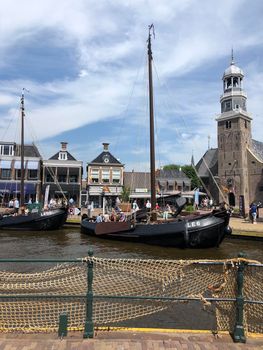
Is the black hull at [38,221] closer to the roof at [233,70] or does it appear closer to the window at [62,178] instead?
the window at [62,178]

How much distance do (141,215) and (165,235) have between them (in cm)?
449

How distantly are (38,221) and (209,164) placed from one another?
47.5 m

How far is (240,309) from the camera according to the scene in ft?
15.4

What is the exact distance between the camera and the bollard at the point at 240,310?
4586 millimetres

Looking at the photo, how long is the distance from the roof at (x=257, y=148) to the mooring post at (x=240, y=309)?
56626mm

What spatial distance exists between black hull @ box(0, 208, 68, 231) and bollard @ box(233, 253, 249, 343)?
74.9 feet

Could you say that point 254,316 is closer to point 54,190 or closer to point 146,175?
point 54,190

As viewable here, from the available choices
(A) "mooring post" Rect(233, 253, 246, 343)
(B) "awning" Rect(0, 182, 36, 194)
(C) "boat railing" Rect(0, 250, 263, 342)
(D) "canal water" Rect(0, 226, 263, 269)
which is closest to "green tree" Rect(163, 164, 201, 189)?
(B) "awning" Rect(0, 182, 36, 194)

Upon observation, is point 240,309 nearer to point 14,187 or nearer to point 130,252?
point 130,252

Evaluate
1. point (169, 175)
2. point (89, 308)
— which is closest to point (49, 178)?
point (169, 175)

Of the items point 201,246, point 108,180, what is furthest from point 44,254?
→ point 108,180

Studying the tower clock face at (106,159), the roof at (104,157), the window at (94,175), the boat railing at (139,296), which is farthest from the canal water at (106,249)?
the tower clock face at (106,159)

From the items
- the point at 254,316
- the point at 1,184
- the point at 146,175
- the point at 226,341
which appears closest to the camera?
the point at 226,341

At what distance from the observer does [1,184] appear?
154 ft
